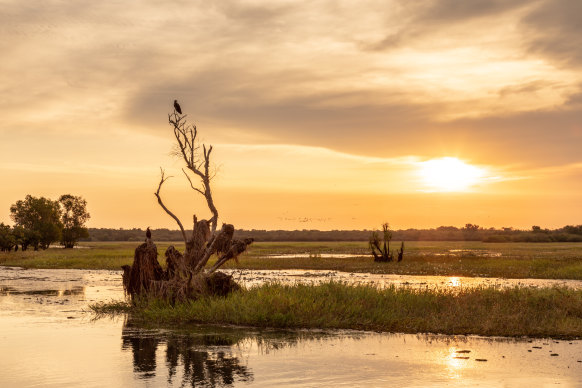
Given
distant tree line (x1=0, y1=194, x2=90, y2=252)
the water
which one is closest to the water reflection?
the water

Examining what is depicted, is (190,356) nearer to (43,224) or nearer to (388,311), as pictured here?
(388,311)

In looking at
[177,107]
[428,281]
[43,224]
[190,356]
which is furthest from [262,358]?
[43,224]

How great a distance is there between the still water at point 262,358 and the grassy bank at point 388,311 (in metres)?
1.07

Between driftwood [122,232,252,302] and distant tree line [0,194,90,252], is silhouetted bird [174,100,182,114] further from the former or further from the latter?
distant tree line [0,194,90,252]

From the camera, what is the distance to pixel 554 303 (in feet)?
87.7

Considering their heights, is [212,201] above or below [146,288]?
above

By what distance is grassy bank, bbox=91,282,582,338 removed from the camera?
936 inches

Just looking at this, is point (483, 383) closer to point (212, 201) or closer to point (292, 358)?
point (292, 358)

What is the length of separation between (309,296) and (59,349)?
10302 millimetres

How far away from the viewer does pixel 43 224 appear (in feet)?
412

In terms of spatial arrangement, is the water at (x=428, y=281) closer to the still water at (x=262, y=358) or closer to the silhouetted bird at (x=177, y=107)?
the silhouetted bird at (x=177, y=107)

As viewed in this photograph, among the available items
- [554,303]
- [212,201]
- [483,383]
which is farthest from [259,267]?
[483,383]

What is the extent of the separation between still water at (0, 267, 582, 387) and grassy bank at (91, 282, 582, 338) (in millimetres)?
1074

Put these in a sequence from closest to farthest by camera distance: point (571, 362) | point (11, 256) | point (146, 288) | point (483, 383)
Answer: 1. point (483, 383)
2. point (571, 362)
3. point (146, 288)
4. point (11, 256)
